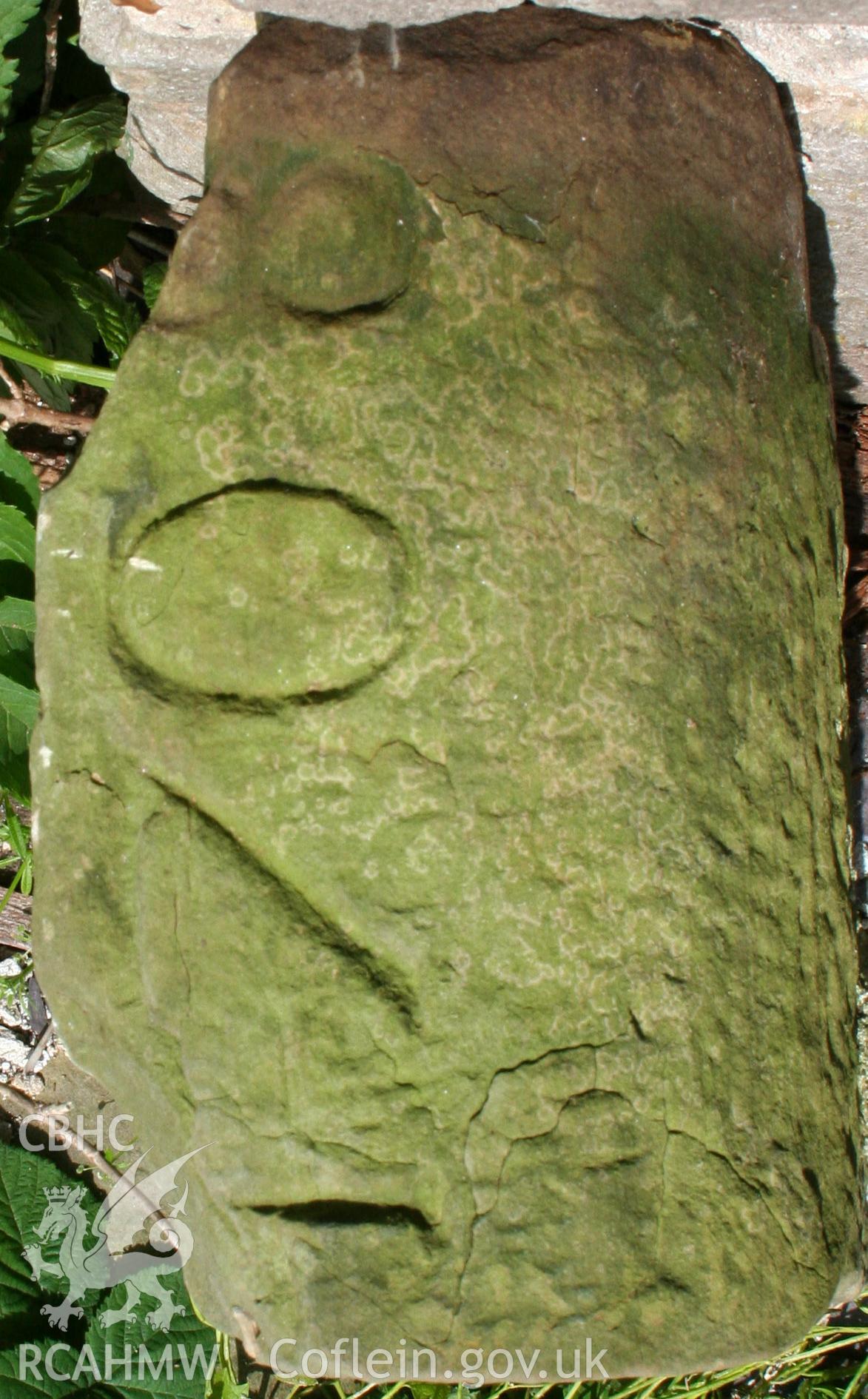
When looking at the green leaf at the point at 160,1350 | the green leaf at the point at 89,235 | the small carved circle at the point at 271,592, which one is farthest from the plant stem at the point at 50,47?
the green leaf at the point at 160,1350

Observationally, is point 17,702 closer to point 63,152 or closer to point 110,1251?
point 63,152

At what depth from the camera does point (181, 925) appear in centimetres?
119

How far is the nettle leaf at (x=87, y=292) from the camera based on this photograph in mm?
2002

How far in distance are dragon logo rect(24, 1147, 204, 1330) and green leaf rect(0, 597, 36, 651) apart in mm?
1012

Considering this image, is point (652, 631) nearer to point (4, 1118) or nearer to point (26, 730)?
point (26, 730)

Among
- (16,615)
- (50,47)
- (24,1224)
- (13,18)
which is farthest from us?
(24,1224)

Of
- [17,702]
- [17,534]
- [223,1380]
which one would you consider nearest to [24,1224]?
[223,1380]

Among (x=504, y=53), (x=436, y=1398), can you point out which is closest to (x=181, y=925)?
(x=504, y=53)

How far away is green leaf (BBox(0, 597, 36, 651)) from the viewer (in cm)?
183

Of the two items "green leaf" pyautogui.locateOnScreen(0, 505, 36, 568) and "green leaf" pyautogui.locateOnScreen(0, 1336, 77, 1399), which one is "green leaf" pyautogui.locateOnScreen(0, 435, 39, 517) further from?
"green leaf" pyautogui.locateOnScreen(0, 1336, 77, 1399)

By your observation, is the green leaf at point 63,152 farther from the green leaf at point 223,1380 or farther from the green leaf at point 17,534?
the green leaf at point 223,1380

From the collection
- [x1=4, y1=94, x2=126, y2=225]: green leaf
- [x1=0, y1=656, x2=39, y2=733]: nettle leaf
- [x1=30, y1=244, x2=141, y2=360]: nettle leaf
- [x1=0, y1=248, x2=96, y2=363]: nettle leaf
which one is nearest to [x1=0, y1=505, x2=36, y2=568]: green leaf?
[x1=0, y1=656, x2=39, y2=733]: nettle leaf

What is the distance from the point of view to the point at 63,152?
1926mm

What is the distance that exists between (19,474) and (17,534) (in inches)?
4.3
